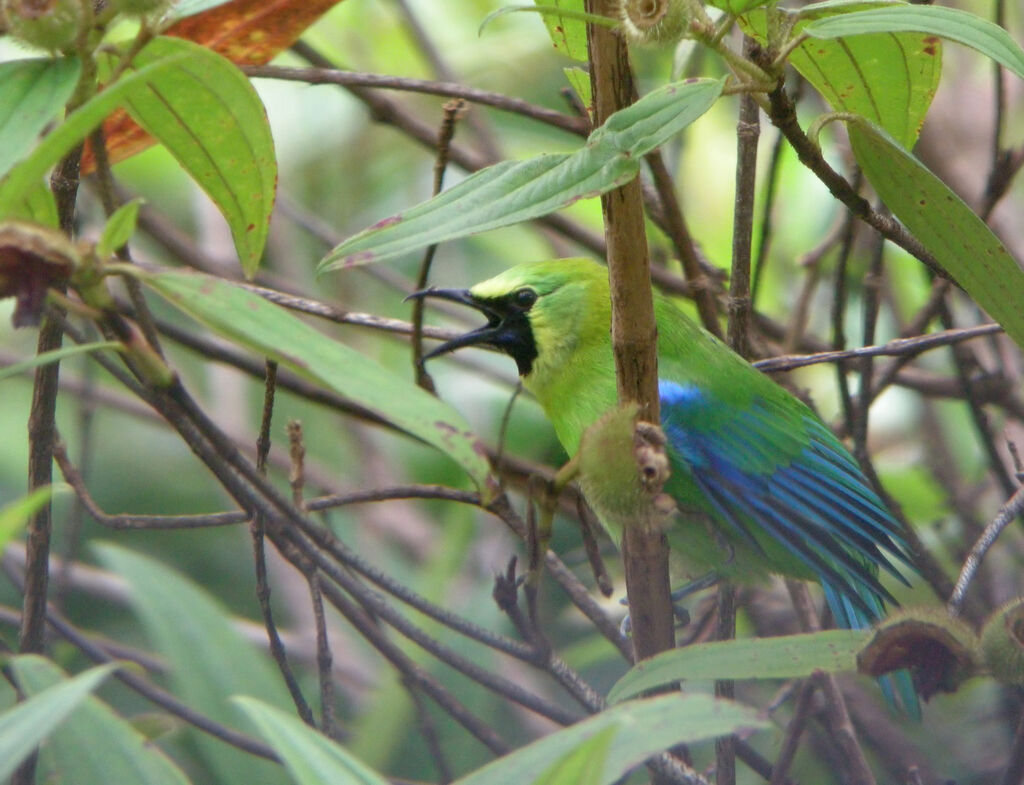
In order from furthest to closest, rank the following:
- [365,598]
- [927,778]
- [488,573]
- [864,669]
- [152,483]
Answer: [152,483] < [488,573] < [927,778] < [365,598] < [864,669]

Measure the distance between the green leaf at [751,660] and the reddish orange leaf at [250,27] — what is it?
3.69ft

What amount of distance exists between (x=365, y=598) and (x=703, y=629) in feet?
3.39

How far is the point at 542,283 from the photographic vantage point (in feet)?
9.25

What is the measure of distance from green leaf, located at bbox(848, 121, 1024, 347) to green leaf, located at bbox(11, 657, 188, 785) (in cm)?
109

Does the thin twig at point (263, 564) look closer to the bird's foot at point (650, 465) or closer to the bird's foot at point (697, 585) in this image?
the bird's foot at point (650, 465)

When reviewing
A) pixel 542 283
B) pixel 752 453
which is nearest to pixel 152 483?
pixel 542 283

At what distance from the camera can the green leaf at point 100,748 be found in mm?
1197

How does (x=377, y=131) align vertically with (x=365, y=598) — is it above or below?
above

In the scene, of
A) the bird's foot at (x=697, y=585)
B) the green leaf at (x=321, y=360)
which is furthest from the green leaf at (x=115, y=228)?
the bird's foot at (x=697, y=585)

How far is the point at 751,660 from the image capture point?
58.0 inches

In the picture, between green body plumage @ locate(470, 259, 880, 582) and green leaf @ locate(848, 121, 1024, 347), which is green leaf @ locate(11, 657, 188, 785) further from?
green body plumage @ locate(470, 259, 880, 582)

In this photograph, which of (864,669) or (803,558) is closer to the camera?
(864,669)

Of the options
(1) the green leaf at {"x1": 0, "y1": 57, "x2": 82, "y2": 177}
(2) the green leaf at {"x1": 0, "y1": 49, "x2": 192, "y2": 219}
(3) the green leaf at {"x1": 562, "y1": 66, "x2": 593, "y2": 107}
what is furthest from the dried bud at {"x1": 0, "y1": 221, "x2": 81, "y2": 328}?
(3) the green leaf at {"x1": 562, "y1": 66, "x2": 593, "y2": 107}

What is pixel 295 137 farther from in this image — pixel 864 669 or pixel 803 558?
pixel 864 669
